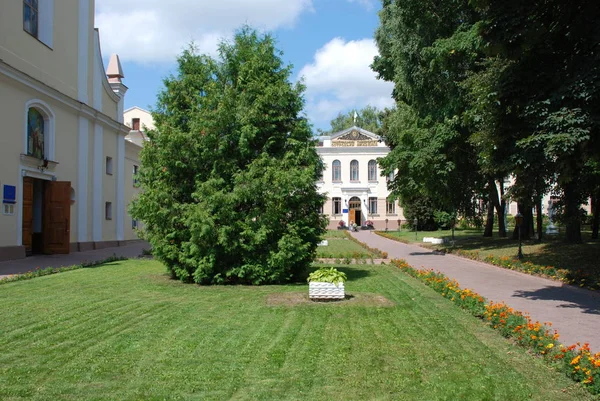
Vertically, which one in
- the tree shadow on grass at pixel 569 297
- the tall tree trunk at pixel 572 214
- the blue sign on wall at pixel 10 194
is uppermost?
→ the blue sign on wall at pixel 10 194

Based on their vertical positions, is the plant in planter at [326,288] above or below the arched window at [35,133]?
below

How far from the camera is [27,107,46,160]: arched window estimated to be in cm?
2020

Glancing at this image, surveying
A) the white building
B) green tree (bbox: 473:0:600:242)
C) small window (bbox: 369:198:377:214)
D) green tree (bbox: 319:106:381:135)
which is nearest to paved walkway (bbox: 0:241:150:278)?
green tree (bbox: 473:0:600:242)

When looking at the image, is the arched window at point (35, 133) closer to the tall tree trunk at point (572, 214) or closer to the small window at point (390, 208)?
the tall tree trunk at point (572, 214)

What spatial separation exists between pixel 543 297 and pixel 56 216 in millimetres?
18532

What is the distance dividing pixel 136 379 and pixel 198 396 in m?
0.85

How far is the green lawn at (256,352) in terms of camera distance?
5035 millimetres

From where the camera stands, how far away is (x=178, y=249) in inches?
501

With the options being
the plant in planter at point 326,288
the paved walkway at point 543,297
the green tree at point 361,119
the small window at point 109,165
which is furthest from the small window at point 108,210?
the green tree at point 361,119

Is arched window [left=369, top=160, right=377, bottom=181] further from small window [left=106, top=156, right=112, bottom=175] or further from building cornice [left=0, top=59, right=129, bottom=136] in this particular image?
small window [left=106, top=156, right=112, bottom=175]

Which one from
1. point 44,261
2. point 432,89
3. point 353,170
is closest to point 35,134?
point 44,261

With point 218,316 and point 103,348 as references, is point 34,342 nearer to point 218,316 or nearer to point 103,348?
point 103,348

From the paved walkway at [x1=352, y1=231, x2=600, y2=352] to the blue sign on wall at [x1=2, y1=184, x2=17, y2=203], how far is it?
15.1 m

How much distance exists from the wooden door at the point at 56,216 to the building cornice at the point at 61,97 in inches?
147
